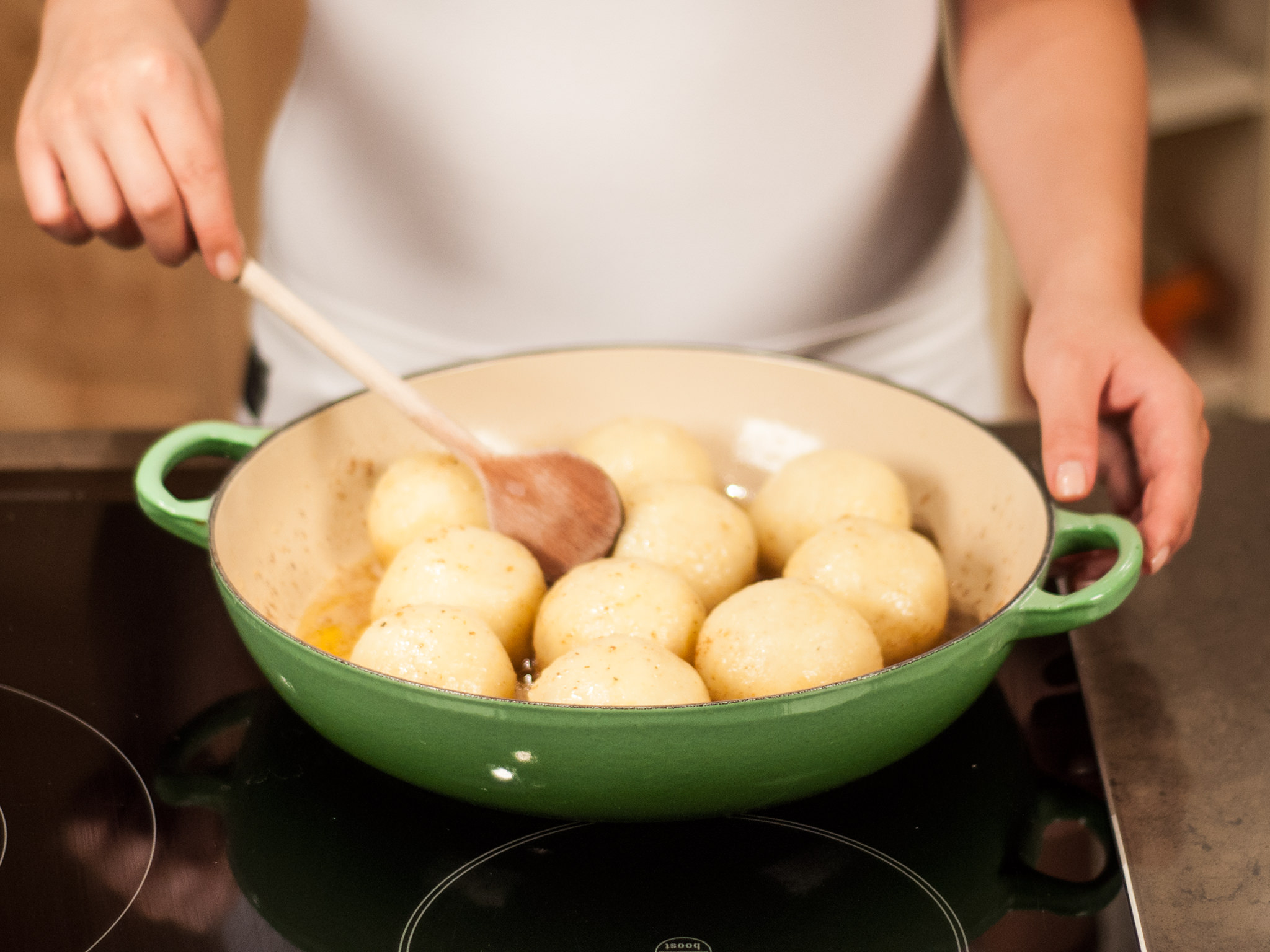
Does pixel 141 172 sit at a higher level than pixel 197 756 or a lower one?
higher

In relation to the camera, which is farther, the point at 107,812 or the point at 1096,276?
the point at 1096,276

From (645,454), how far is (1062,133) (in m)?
0.48

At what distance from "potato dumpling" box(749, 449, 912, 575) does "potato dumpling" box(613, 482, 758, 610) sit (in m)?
0.04

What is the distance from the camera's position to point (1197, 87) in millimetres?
2154

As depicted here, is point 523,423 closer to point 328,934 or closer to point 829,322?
point 829,322

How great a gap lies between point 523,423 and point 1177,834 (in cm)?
60

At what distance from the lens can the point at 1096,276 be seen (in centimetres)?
90

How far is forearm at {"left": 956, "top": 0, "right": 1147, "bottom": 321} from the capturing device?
0.93 metres

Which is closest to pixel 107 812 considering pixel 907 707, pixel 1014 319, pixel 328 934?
pixel 328 934

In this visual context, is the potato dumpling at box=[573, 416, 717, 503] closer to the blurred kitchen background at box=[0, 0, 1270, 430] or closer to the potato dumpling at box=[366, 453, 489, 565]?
the potato dumpling at box=[366, 453, 489, 565]

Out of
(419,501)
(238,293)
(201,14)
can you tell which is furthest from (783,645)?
(238,293)

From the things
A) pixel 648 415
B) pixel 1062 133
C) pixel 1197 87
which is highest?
pixel 1062 133

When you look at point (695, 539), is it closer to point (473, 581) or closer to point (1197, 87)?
point (473, 581)

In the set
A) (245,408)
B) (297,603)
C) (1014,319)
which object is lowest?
(1014,319)
